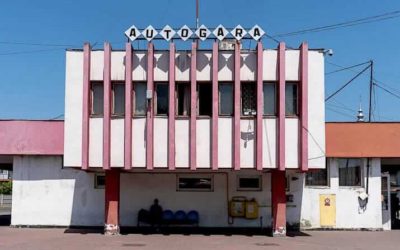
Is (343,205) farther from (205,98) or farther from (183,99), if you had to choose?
(183,99)

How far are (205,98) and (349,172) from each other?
8.53 m

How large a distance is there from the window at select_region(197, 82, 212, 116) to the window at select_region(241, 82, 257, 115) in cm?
123

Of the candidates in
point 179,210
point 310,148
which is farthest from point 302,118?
point 179,210

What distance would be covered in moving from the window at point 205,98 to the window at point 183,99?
0.44 metres

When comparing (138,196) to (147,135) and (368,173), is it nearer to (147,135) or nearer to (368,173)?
(147,135)

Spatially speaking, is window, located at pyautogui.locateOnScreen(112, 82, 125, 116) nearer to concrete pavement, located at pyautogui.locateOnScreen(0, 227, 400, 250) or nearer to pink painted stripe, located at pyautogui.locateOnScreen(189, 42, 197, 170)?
pink painted stripe, located at pyautogui.locateOnScreen(189, 42, 197, 170)

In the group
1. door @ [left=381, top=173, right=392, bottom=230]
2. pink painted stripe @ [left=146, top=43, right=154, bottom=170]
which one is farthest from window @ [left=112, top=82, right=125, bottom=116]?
door @ [left=381, top=173, right=392, bottom=230]

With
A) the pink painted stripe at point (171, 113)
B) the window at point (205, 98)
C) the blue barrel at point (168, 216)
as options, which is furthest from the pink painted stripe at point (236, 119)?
the blue barrel at point (168, 216)

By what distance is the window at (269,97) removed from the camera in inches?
926

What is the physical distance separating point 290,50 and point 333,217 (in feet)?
27.4

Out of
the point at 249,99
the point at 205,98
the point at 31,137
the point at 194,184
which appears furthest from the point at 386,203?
the point at 31,137

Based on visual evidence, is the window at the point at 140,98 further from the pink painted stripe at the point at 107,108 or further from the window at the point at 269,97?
the window at the point at 269,97

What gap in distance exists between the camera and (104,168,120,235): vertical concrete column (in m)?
24.0

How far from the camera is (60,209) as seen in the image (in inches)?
1099
